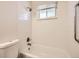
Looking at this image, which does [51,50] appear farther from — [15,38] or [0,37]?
[0,37]

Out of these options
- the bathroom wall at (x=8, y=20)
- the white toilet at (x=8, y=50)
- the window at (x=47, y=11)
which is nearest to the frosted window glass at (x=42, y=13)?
the window at (x=47, y=11)

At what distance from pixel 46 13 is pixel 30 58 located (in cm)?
142

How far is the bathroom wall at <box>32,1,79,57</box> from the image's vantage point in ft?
7.39

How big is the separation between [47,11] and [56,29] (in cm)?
56

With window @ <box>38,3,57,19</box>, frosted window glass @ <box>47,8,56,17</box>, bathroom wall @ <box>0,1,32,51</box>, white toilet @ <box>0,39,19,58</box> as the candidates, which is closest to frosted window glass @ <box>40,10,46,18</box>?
window @ <box>38,3,57,19</box>

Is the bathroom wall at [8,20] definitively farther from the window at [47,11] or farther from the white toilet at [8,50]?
the window at [47,11]

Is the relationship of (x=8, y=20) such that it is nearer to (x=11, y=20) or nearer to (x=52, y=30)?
(x=11, y=20)

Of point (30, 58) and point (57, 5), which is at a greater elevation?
point (57, 5)

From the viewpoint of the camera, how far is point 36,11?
293 centimetres

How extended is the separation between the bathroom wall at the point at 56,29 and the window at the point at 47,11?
0.12m

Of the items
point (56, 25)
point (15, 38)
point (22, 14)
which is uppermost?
point (22, 14)

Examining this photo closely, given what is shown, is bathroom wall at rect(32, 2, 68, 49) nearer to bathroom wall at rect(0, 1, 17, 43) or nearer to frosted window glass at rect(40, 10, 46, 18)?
frosted window glass at rect(40, 10, 46, 18)

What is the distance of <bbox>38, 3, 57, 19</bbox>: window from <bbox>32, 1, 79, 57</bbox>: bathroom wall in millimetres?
115

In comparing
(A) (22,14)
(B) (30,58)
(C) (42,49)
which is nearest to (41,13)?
(A) (22,14)
